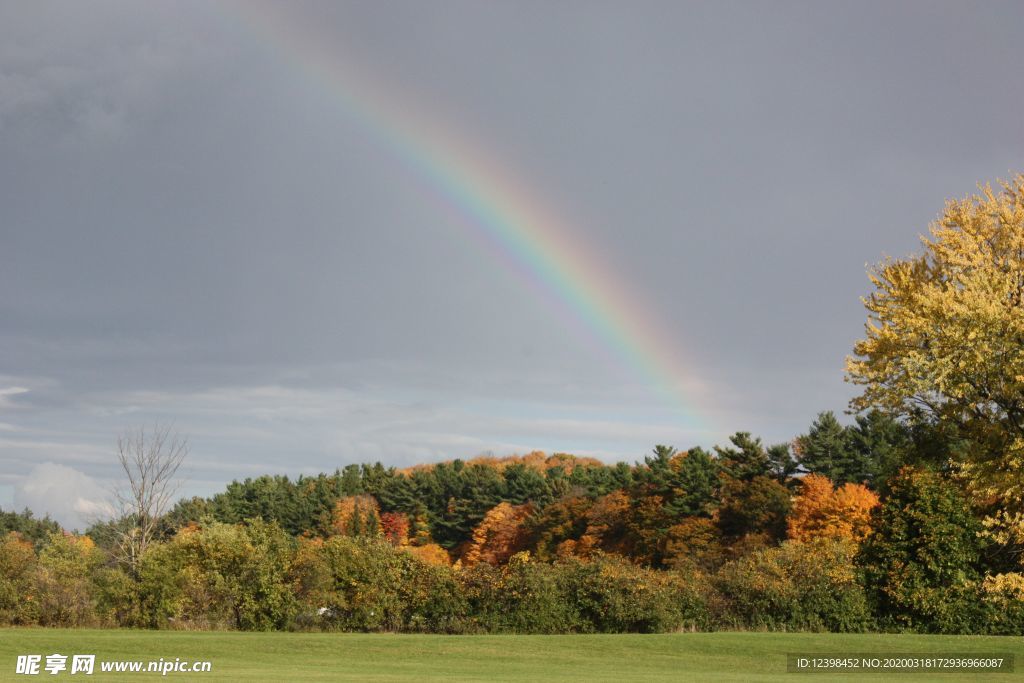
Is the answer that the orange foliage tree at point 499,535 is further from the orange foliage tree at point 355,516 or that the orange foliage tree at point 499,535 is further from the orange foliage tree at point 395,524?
the orange foliage tree at point 355,516

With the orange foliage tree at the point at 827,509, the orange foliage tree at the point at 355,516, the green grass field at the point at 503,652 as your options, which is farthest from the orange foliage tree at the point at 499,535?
the green grass field at the point at 503,652

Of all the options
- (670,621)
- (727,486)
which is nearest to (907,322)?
(670,621)

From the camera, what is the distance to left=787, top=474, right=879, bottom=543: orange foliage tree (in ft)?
196

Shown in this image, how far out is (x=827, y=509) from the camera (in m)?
63.4

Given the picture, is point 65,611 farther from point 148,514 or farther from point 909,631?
point 909,631

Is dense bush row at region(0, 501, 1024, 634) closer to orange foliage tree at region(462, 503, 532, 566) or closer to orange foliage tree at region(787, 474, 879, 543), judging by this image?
orange foliage tree at region(787, 474, 879, 543)

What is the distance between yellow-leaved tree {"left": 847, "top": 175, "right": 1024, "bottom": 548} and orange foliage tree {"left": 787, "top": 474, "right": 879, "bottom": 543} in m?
32.0

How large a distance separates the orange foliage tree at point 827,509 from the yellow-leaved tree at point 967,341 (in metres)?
32.0

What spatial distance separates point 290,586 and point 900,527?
2620 centimetres

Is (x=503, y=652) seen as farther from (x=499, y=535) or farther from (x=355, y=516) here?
(x=355, y=516)

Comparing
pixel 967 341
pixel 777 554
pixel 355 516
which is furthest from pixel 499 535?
pixel 967 341

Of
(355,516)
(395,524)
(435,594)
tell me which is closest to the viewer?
(435,594)

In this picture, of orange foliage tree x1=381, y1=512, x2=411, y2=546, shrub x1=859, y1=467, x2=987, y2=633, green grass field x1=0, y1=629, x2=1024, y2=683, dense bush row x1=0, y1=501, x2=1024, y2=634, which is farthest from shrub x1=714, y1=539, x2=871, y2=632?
orange foliage tree x1=381, y1=512, x2=411, y2=546

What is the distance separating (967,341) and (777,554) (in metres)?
18.8
